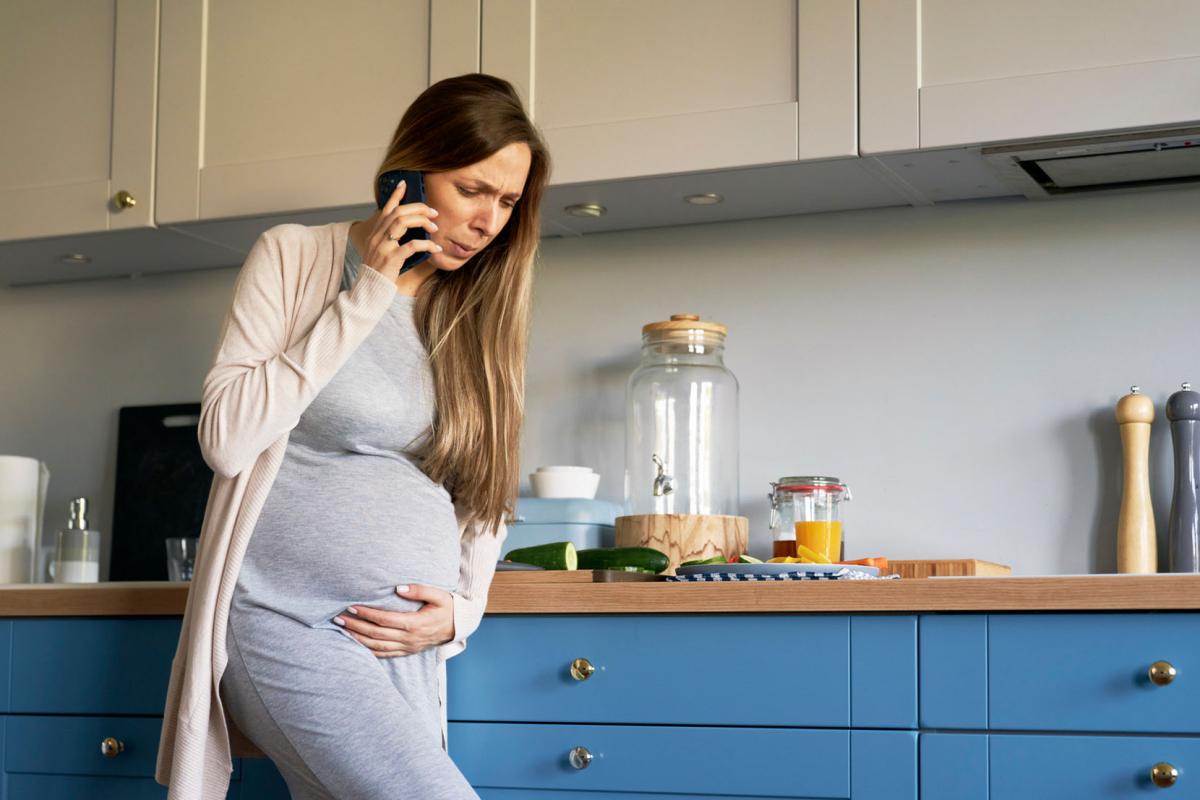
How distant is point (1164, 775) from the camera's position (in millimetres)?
1563

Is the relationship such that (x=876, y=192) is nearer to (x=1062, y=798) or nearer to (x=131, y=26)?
(x=1062, y=798)

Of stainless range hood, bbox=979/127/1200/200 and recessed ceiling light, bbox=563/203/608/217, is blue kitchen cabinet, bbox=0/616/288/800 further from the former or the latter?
stainless range hood, bbox=979/127/1200/200

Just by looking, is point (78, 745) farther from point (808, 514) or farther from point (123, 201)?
point (808, 514)

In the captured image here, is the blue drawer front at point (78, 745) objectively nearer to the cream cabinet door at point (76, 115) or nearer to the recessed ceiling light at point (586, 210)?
the cream cabinet door at point (76, 115)

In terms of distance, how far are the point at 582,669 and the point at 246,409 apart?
1.91 ft

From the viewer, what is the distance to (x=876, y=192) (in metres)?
2.24

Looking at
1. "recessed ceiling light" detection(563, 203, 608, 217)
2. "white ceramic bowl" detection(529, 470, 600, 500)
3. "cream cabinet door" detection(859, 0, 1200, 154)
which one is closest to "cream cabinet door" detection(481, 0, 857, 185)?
"cream cabinet door" detection(859, 0, 1200, 154)

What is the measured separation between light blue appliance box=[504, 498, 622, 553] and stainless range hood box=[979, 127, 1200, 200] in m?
0.83

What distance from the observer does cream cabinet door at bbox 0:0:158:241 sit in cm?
250

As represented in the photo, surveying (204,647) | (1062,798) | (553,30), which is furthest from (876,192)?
(204,647)

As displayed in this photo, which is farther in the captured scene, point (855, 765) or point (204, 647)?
point (855, 765)

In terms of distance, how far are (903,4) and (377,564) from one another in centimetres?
108

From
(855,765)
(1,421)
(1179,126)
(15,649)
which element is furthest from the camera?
(1,421)

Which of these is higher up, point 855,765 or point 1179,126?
point 1179,126
